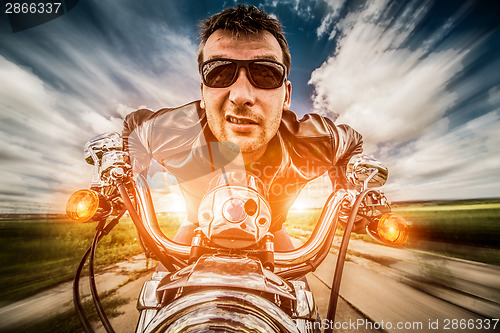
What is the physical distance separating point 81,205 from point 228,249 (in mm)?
622

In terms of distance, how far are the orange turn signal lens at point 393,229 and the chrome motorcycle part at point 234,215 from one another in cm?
59

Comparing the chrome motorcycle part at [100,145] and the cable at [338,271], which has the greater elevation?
the chrome motorcycle part at [100,145]

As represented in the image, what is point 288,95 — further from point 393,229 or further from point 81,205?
point 81,205

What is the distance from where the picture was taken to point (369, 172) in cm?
118

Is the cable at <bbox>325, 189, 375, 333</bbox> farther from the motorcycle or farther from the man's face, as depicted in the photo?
the man's face

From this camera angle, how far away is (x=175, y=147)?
7.35ft

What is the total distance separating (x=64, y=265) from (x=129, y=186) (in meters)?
5.64

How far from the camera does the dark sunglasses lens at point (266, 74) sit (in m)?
1.45

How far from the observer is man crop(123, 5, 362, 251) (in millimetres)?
1406

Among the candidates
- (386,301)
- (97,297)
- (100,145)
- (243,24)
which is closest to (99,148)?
(100,145)

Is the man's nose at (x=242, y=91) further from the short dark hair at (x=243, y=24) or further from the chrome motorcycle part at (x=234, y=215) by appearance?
the chrome motorcycle part at (x=234, y=215)

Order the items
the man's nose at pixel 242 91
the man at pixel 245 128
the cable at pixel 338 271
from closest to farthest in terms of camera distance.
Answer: the cable at pixel 338 271 < the man's nose at pixel 242 91 < the man at pixel 245 128

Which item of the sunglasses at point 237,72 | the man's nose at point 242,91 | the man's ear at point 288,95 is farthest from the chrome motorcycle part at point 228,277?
the man's ear at point 288,95

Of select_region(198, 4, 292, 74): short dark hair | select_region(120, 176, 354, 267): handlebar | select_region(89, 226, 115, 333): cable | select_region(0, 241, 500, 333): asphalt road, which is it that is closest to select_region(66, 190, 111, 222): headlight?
select_region(120, 176, 354, 267): handlebar
